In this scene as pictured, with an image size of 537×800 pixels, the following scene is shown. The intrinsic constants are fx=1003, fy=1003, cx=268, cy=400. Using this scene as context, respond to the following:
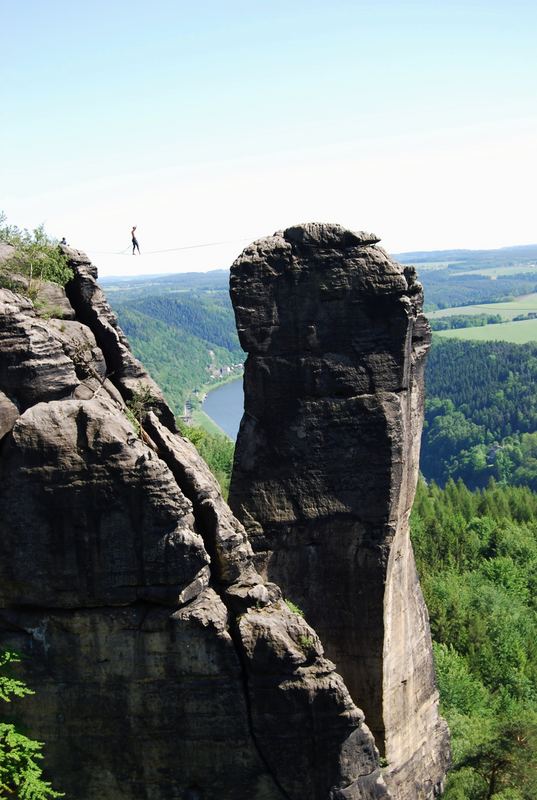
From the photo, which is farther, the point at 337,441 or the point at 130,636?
the point at 337,441

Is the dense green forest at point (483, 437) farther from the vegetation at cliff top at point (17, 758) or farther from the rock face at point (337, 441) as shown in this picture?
the vegetation at cliff top at point (17, 758)

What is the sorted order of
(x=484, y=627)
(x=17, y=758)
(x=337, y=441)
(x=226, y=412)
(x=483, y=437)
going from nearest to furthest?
(x=17, y=758) < (x=337, y=441) < (x=484, y=627) < (x=483, y=437) < (x=226, y=412)

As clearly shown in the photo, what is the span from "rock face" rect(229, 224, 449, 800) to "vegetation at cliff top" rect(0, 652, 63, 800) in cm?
854

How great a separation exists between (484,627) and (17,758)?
34363mm

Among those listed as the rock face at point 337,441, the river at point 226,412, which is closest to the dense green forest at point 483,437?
the river at point 226,412

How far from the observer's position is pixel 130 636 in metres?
20.3

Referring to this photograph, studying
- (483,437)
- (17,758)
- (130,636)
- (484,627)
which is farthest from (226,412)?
(17,758)

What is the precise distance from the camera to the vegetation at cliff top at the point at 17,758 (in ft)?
62.4

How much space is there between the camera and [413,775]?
28.0 m

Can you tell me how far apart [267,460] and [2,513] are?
28.4 ft

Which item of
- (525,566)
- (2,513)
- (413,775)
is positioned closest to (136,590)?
(2,513)

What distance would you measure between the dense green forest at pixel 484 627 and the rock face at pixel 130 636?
10.7 m

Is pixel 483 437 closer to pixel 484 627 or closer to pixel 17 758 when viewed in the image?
pixel 484 627

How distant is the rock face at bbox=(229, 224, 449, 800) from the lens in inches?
1011
